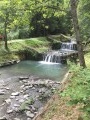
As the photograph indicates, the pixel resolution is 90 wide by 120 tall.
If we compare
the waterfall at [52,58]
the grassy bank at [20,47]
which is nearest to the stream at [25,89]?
the grassy bank at [20,47]

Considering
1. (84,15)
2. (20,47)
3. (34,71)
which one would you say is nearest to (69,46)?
(20,47)

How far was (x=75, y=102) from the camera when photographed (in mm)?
4102

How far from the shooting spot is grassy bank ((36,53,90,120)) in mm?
4000

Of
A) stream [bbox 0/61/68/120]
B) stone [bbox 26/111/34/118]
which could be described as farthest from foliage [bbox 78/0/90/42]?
stone [bbox 26/111/34/118]

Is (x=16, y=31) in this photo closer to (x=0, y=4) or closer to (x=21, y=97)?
(x=0, y=4)

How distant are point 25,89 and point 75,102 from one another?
1038cm

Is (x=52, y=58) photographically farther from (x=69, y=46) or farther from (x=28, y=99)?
(x=28, y=99)

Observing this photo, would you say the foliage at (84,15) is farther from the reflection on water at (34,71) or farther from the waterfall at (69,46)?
the waterfall at (69,46)

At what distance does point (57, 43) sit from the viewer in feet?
106

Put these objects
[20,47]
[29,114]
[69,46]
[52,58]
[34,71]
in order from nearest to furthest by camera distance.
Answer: [29,114], [34,71], [52,58], [20,47], [69,46]

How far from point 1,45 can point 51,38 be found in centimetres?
1013

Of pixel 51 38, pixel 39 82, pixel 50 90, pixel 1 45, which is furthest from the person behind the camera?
pixel 51 38

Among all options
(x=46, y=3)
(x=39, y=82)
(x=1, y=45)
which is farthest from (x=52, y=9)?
(x=1, y=45)

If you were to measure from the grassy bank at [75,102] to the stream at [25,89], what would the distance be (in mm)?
2066
